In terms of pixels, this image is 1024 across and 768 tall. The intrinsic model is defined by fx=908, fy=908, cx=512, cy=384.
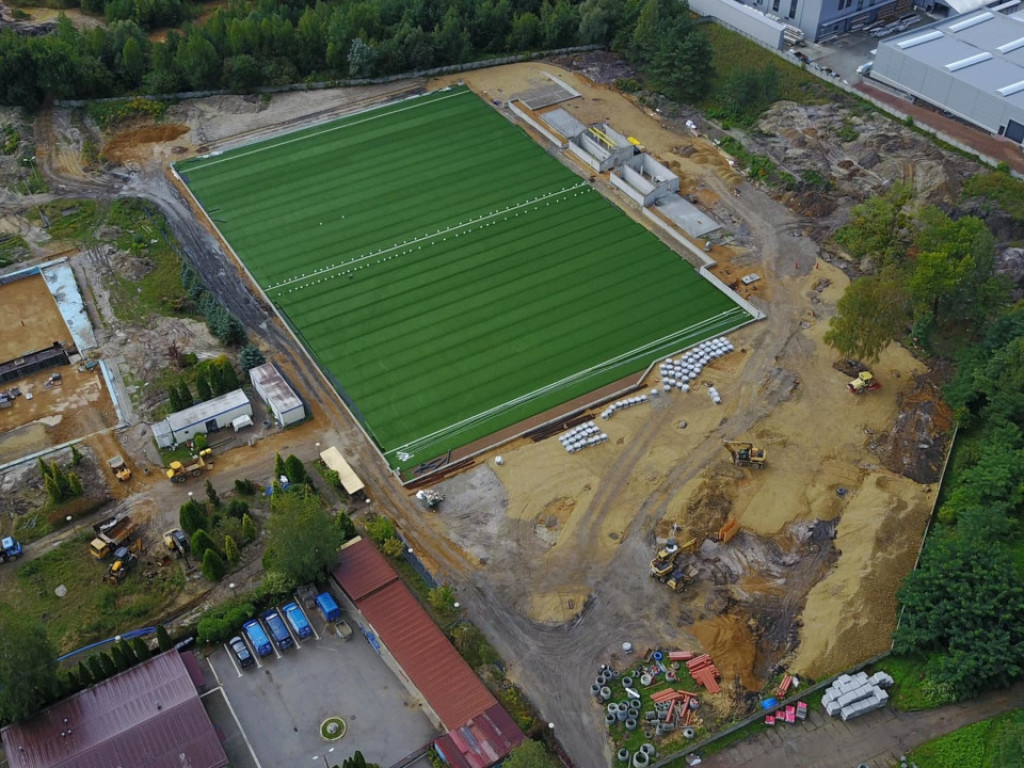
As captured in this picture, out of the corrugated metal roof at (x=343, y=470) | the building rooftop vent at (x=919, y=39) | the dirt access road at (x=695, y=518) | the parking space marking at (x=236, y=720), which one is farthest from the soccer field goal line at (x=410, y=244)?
the building rooftop vent at (x=919, y=39)

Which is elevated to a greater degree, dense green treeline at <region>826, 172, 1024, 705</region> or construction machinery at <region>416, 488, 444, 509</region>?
dense green treeline at <region>826, 172, 1024, 705</region>

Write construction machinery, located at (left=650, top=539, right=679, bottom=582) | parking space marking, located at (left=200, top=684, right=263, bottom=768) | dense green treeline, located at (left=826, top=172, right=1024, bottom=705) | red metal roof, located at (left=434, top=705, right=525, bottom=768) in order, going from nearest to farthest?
red metal roof, located at (left=434, top=705, right=525, bottom=768) → parking space marking, located at (left=200, top=684, right=263, bottom=768) → dense green treeline, located at (left=826, top=172, right=1024, bottom=705) → construction machinery, located at (left=650, top=539, right=679, bottom=582)

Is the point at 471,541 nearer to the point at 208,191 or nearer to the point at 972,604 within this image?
the point at 972,604

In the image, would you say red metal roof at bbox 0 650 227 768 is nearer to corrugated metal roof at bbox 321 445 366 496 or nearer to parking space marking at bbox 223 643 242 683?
parking space marking at bbox 223 643 242 683

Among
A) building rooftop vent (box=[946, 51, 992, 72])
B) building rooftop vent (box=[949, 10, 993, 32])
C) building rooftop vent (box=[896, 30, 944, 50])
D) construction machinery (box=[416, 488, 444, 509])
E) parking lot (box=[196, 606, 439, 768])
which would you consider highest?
building rooftop vent (box=[949, 10, 993, 32])

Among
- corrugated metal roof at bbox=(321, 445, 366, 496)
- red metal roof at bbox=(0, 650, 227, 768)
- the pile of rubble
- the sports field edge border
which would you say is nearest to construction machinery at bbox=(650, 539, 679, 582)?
the pile of rubble

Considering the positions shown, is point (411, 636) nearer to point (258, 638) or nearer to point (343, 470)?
point (258, 638)

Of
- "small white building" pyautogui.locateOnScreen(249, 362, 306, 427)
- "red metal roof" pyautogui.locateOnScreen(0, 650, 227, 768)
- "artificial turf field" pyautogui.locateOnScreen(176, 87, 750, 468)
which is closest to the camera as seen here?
"red metal roof" pyautogui.locateOnScreen(0, 650, 227, 768)
